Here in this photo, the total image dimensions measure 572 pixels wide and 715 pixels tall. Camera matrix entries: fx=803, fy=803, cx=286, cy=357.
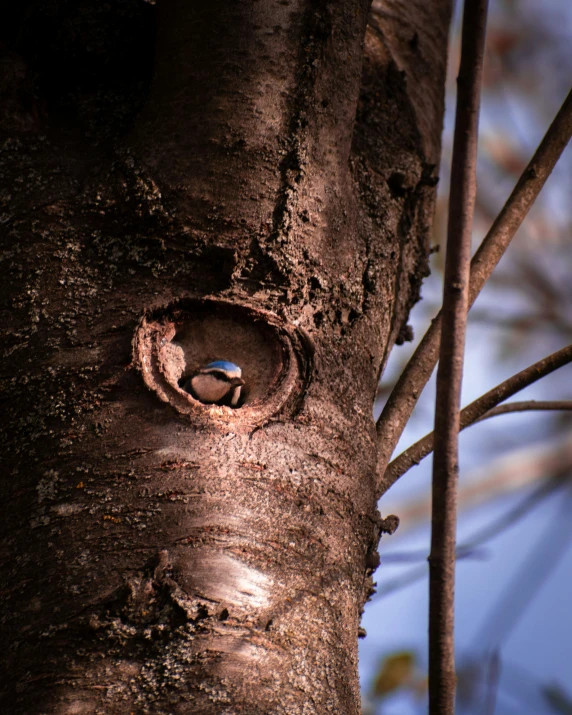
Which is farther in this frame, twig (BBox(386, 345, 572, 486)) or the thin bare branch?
the thin bare branch

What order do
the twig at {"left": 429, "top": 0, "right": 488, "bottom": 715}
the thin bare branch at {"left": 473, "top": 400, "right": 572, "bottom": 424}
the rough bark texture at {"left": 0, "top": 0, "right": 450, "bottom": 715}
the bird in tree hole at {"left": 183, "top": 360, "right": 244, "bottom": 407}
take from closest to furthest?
the rough bark texture at {"left": 0, "top": 0, "right": 450, "bottom": 715} → the twig at {"left": 429, "top": 0, "right": 488, "bottom": 715} → the bird in tree hole at {"left": 183, "top": 360, "right": 244, "bottom": 407} → the thin bare branch at {"left": 473, "top": 400, "right": 572, "bottom": 424}

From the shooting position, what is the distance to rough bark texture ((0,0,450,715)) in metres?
A: 1.45

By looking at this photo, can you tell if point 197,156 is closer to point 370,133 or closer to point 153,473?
point 370,133

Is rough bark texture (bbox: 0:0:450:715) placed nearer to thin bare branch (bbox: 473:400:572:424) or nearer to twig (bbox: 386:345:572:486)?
twig (bbox: 386:345:572:486)

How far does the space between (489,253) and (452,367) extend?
1.56 feet

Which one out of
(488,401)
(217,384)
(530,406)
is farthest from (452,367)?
(217,384)

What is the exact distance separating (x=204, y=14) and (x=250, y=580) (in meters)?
1.35

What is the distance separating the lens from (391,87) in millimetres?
2289

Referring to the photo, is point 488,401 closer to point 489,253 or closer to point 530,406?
point 530,406

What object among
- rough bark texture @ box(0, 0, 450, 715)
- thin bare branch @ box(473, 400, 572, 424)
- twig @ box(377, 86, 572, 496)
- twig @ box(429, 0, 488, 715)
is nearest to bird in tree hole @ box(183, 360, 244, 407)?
rough bark texture @ box(0, 0, 450, 715)

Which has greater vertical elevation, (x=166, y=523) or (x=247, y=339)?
(x=247, y=339)

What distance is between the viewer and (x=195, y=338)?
189 cm

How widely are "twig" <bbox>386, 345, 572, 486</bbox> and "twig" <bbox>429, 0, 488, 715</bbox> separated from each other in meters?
0.25

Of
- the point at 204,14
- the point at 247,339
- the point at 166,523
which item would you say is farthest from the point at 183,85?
the point at 166,523
